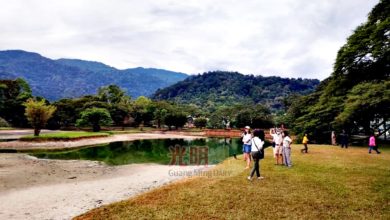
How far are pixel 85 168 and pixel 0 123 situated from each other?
67.0m

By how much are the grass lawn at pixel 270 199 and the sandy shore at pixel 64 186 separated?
289cm

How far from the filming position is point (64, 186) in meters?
18.1

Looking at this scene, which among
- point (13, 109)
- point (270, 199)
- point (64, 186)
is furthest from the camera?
point (13, 109)

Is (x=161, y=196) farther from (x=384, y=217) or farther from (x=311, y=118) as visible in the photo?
(x=311, y=118)

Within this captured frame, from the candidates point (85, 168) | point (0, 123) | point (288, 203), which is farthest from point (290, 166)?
point (0, 123)

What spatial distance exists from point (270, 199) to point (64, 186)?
12.4 meters

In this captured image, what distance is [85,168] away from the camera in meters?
26.0

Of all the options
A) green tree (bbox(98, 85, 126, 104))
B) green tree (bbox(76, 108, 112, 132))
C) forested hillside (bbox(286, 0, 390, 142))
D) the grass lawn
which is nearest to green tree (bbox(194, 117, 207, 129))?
green tree (bbox(98, 85, 126, 104))

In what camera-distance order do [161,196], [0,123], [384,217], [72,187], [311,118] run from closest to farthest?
[384,217] < [161,196] < [72,187] < [311,118] < [0,123]

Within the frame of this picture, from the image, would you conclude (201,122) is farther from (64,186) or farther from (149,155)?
(64,186)

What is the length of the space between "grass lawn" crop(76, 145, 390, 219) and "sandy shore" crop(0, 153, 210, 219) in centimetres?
289

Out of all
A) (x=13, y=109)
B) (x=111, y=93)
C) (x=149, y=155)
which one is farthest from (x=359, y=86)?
(x=111, y=93)

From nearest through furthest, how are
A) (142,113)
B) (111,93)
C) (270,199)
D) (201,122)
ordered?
(270,199), (142,113), (201,122), (111,93)

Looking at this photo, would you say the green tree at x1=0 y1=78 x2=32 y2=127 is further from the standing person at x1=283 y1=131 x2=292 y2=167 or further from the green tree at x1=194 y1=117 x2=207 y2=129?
the standing person at x1=283 y1=131 x2=292 y2=167
